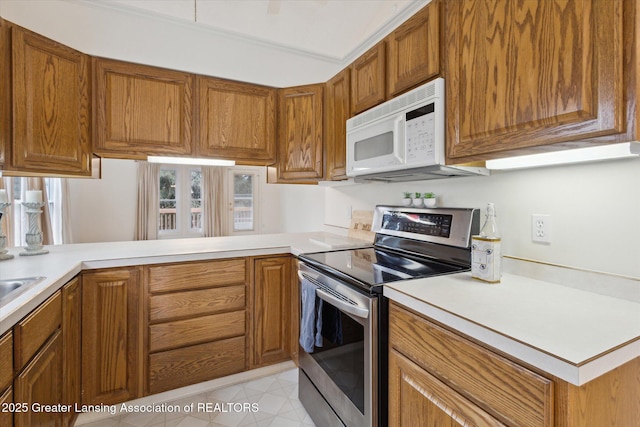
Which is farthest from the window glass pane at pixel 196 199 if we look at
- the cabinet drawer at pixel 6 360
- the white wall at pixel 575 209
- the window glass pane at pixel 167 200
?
the white wall at pixel 575 209

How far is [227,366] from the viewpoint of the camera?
2.03 meters

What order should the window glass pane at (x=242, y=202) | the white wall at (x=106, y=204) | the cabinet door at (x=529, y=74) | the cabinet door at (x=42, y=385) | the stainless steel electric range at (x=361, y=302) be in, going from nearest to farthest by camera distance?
the cabinet door at (x=529, y=74) < the cabinet door at (x=42, y=385) < the stainless steel electric range at (x=361, y=302) < the white wall at (x=106, y=204) < the window glass pane at (x=242, y=202)

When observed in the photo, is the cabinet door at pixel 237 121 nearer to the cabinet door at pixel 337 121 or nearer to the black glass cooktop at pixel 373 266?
the cabinet door at pixel 337 121

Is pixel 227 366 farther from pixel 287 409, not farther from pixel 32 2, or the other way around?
pixel 32 2

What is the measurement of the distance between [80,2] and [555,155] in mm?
3407

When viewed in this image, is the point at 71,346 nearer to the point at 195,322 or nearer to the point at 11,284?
the point at 11,284

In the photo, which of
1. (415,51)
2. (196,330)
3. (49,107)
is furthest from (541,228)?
(49,107)

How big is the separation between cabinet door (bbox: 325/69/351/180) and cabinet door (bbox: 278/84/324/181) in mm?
87

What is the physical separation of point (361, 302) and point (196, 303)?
4.04 feet

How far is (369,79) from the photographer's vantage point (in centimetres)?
181

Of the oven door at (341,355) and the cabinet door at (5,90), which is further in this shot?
the cabinet door at (5,90)

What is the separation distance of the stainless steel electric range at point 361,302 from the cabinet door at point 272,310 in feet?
1.32

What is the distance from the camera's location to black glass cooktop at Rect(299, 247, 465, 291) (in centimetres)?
126

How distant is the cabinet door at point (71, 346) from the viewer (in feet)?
4.78
